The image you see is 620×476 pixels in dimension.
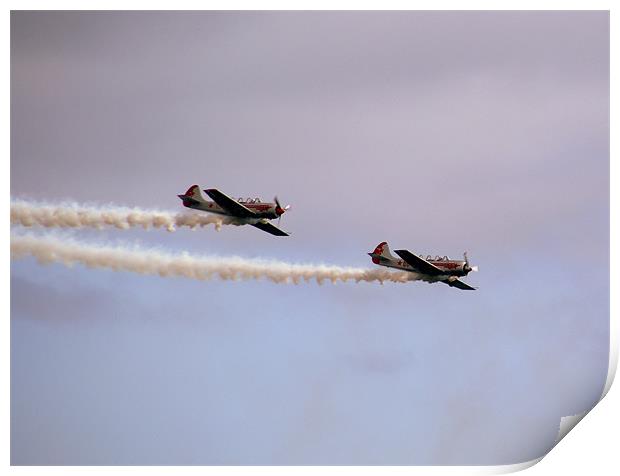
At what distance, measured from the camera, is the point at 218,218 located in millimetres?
46781

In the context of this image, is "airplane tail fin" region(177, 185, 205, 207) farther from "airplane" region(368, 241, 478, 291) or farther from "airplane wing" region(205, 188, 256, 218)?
"airplane" region(368, 241, 478, 291)

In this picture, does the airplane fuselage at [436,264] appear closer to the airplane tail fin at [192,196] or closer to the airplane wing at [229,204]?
the airplane wing at [229,204]

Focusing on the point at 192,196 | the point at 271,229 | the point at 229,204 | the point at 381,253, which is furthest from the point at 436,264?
the point at 192,196

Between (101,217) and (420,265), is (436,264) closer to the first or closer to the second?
(420,265)

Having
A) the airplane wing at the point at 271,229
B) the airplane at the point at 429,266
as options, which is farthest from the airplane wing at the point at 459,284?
the airplane wing at the point at 271,229

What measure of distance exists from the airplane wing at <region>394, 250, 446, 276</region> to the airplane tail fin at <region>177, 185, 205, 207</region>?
21.3 feet

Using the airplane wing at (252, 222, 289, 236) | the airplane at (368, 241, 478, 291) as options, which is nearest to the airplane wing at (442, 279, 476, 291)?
the airplane at (368, 241, 478, 291)

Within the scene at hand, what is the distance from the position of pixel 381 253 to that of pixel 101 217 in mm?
8494

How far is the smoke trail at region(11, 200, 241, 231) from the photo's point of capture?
4350 centimetres

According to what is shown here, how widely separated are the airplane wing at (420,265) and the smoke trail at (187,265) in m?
0.32

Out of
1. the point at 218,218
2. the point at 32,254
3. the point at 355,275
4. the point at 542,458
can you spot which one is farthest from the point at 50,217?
the point at 542,458

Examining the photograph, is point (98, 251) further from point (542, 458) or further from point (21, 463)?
point (542, 458)

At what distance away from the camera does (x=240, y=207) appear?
46688mm

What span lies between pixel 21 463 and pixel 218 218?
7.91 metres
